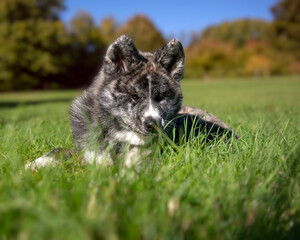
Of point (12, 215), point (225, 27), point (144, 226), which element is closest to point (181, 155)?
point (144, 226)

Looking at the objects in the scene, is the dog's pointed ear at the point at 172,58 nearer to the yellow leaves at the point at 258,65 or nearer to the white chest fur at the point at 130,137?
the white chest fur at the point at 130,137

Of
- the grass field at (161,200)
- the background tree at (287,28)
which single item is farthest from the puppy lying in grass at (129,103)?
the background tree at (287,28)

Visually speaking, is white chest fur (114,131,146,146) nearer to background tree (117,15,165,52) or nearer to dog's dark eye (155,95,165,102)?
dog's dark eye (155,95,165,102)

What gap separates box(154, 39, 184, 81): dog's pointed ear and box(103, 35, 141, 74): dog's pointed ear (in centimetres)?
31

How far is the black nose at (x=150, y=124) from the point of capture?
3104mm

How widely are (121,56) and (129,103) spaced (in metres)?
0.64

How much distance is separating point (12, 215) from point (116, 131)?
186 cm

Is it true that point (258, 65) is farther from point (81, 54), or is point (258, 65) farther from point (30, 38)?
point (30, 38)

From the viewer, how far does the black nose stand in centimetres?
310

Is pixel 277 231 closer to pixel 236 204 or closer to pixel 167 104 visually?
pixel 236 204

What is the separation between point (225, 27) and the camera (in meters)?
98.1

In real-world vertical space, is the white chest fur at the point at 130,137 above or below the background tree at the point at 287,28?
below

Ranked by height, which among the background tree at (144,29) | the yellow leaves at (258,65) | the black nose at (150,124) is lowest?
the black nose at (150,124)

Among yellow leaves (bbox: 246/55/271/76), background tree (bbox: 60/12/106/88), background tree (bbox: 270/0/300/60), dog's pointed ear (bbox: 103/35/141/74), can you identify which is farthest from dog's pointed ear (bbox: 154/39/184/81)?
yellow leaves (bbox: 246/55/271/76)
